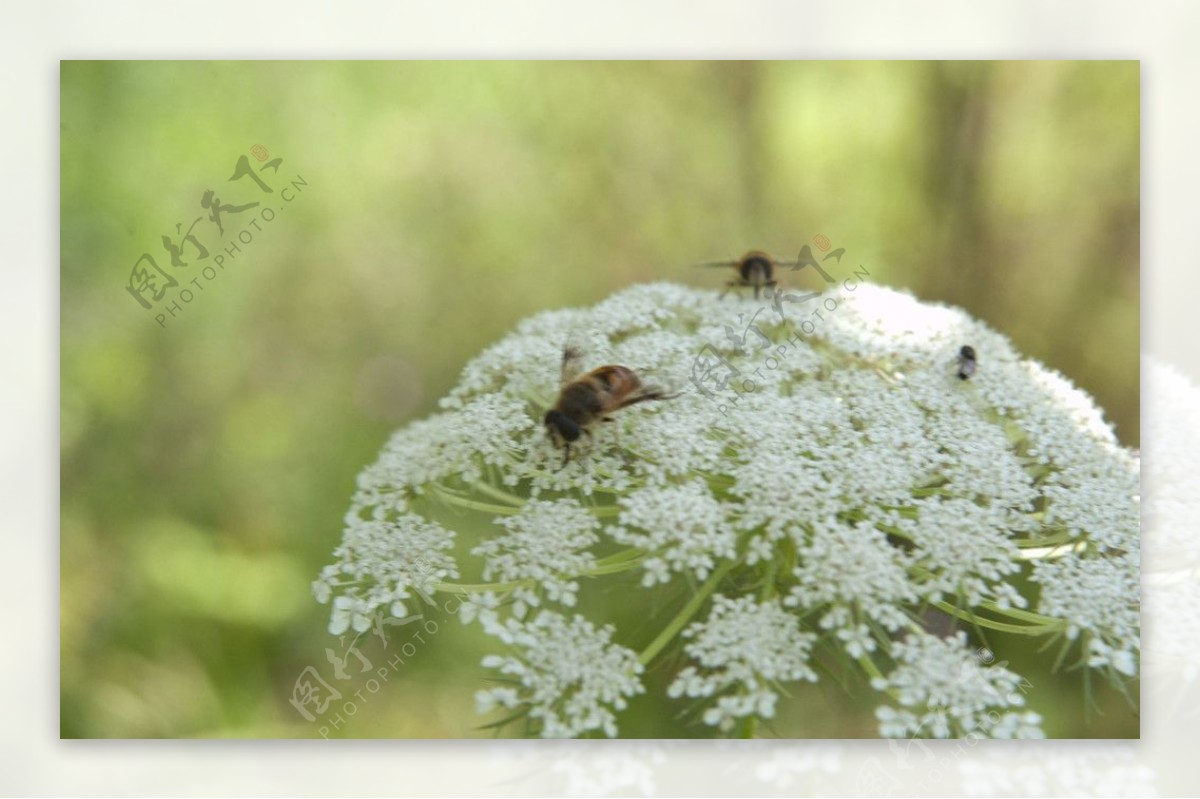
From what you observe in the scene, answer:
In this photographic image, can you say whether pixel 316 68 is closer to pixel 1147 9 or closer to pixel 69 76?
pixel 69 76

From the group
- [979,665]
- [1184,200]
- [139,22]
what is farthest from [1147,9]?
[139,22]

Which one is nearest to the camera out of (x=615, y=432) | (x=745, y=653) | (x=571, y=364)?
(x=745, y=653)

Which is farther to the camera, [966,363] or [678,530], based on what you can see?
[966,363]

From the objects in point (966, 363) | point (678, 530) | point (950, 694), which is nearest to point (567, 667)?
point (678, 530)

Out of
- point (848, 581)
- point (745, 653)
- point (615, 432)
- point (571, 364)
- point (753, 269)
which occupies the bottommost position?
point (745, 653)

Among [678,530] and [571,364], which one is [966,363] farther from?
[571,364]
